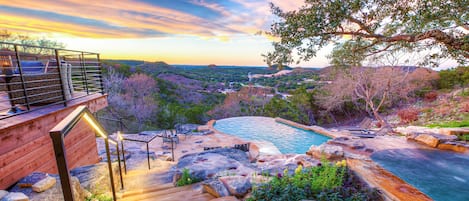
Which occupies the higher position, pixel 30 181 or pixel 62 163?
pixel 62 163

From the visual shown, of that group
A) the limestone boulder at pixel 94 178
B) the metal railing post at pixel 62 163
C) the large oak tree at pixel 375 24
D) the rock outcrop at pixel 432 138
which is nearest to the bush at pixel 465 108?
the rock outcrop at pixel 432 138

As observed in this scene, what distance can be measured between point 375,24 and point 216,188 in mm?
3854

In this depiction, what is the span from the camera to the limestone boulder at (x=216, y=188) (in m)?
2.55

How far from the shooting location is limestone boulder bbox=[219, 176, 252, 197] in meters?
2.56

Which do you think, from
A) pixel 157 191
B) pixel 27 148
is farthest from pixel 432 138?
pixel 27 148

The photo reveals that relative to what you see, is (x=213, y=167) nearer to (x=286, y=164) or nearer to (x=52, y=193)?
(x=286, y=164)

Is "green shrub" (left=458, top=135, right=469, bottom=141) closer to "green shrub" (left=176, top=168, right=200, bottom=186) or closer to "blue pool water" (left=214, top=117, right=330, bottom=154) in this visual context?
"blue pool water" (left=214, top=117, right=330, bottom=154)

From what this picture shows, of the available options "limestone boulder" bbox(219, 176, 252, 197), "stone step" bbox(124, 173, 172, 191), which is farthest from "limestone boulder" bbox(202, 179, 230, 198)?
"stone step" bbox(124, 173, 172, 191)

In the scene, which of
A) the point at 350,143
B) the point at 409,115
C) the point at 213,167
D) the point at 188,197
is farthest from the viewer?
the point at 409,115

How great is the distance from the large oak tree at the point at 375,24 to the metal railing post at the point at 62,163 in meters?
3.70

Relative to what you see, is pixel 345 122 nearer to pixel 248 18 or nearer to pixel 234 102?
pixel 234 102

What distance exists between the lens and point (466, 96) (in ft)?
38.7

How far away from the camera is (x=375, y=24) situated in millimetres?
3715

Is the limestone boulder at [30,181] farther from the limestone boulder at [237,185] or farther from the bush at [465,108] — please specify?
the bush at [465,108]
